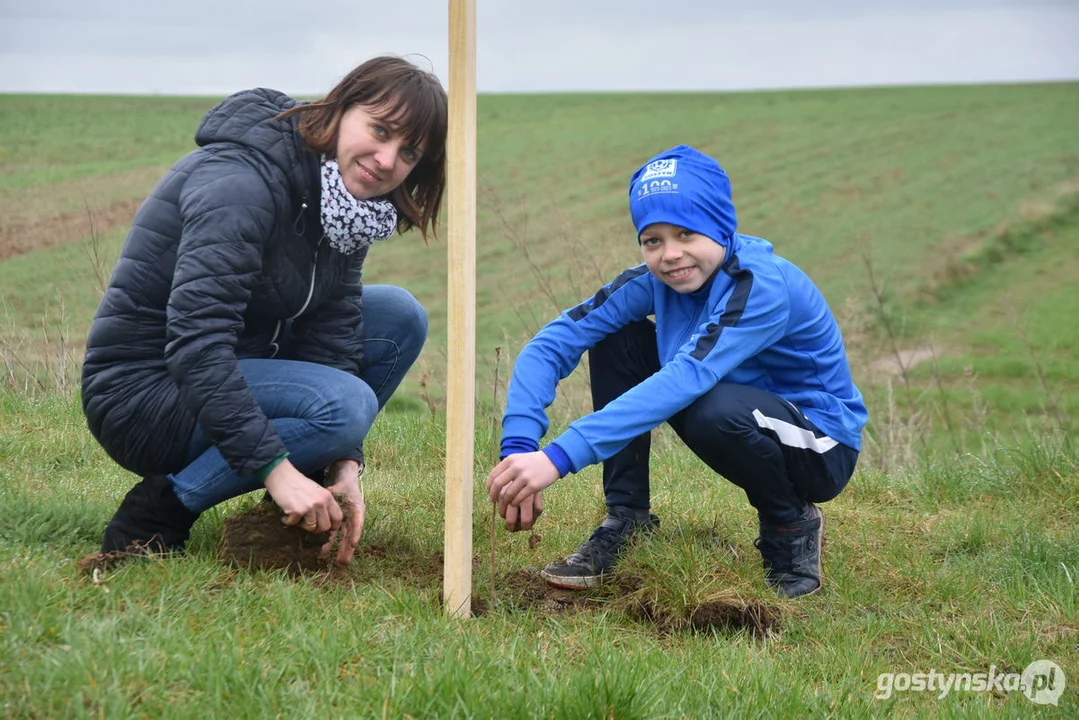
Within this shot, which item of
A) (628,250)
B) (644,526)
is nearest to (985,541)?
(644,526)

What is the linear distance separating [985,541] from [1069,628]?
0.79 meters

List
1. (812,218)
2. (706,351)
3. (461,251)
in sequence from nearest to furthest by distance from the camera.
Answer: (461,251) → (706,351) → (812,218)

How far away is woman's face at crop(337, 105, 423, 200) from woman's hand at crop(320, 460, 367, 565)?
0.92 meters

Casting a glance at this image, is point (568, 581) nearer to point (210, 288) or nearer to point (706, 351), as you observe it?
point (706, 351)

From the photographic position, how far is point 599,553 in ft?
11.2

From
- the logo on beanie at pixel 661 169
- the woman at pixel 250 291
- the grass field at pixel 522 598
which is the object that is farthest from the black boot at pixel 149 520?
the logo on beanie at pixel 661 169

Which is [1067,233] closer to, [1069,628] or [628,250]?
[628,250]

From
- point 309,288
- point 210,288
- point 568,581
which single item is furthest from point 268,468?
point 568,581

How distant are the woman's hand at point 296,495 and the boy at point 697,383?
0.48 meters

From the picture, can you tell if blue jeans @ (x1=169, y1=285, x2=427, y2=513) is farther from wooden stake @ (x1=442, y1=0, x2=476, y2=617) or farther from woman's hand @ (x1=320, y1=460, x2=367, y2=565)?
wooden stake @ (x1=442, y1=0, x2=476, y2=617)

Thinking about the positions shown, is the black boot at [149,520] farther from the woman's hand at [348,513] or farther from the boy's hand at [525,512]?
the boy's hand at [525,512]

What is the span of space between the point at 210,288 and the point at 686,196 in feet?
4.69

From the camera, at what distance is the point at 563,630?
2.84 meters

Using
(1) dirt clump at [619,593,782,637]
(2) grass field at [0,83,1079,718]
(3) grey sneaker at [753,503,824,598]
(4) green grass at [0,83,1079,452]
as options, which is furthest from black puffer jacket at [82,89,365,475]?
(4) green grass at [0,83,1079,452]
